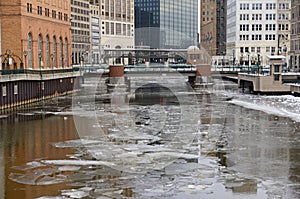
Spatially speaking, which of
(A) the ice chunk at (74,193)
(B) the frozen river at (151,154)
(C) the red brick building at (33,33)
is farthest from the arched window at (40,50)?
(A) the ice chunk at (74,193)

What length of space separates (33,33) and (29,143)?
42.6 metres

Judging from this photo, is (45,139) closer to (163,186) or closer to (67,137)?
(67,137)

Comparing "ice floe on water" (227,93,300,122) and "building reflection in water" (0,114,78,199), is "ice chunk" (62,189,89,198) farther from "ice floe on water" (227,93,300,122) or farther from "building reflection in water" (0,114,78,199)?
"ice floe on water" (227,93,300,122)

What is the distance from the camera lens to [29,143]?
38969mm

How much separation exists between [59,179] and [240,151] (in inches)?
502

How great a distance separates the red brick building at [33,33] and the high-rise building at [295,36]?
4694 cm

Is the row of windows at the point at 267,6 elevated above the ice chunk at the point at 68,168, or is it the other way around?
the row of windows at the point at 267,6

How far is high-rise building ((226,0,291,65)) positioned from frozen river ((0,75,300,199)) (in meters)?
89.5

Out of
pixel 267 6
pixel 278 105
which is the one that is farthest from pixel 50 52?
pixel 267 6

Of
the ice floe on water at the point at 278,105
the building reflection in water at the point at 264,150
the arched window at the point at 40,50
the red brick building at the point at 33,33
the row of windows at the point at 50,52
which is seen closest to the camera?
the building reflection in water at the point at 264,150

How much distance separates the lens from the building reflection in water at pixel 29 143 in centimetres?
2566

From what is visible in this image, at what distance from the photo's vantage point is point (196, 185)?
26.1m

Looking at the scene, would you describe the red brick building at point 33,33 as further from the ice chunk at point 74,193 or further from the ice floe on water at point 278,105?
the ice chunk at point 74,193

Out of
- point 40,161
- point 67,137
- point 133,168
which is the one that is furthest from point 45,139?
point 133,168
